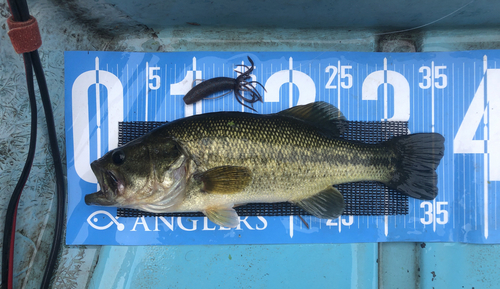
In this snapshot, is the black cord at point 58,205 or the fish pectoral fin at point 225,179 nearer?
the fish pectoral fin at point 225,179

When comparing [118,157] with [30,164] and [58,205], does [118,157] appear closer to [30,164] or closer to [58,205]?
[30,164]

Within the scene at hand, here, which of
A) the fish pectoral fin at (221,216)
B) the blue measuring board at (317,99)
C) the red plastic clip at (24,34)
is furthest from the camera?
the blue measuring board at (317,99)

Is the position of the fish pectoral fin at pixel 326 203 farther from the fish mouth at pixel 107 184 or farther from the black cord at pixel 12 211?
the black cord at pixel 12 211

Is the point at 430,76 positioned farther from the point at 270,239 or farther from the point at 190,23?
the point at 190,23

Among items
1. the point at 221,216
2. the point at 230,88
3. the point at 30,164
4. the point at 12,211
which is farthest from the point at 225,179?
the point at 12,211

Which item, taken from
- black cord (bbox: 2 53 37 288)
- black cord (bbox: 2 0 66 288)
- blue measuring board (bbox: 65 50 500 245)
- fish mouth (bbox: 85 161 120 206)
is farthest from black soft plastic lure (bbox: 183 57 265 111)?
black cord (bbox: 2 53 37 288)

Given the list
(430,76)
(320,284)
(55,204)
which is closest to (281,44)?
(430,76)

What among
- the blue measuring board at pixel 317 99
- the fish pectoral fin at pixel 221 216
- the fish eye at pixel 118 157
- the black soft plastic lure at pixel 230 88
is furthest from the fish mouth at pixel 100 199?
the black soft plastic lure at pixel 230 88
